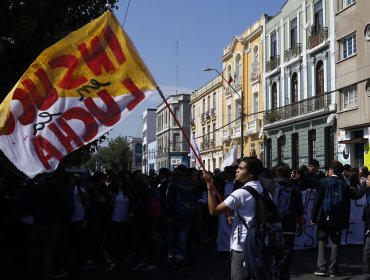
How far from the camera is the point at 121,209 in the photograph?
1017 centimetres

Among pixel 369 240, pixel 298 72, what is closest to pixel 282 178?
pixel 369 240

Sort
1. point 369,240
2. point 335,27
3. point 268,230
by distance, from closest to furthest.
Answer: point 268,230
point 369,240
point 335,27

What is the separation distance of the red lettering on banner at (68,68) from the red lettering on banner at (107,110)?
0.72ft

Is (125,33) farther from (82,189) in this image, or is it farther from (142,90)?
(82,189)

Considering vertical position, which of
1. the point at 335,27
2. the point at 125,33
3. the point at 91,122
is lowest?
the point at 91,122

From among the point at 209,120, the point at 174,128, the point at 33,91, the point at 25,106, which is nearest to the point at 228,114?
the point at 209,120

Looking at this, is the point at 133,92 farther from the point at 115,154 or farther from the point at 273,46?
the point at 115,154

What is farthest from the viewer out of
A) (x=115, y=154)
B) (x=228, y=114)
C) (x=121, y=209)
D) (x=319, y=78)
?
(x=115, y=154)

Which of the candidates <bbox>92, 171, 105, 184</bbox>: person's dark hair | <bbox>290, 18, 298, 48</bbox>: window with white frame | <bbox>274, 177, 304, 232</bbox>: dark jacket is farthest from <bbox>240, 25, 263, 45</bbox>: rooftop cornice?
<bbox>274, 177, 304, 232</bbox>: dark jacket

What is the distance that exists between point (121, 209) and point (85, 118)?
4.33 metres

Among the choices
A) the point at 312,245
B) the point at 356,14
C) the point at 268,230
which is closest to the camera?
the point at 268,230

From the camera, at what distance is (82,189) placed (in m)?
10.2

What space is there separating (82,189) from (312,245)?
5.14 meters

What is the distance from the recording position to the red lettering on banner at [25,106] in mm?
5922
